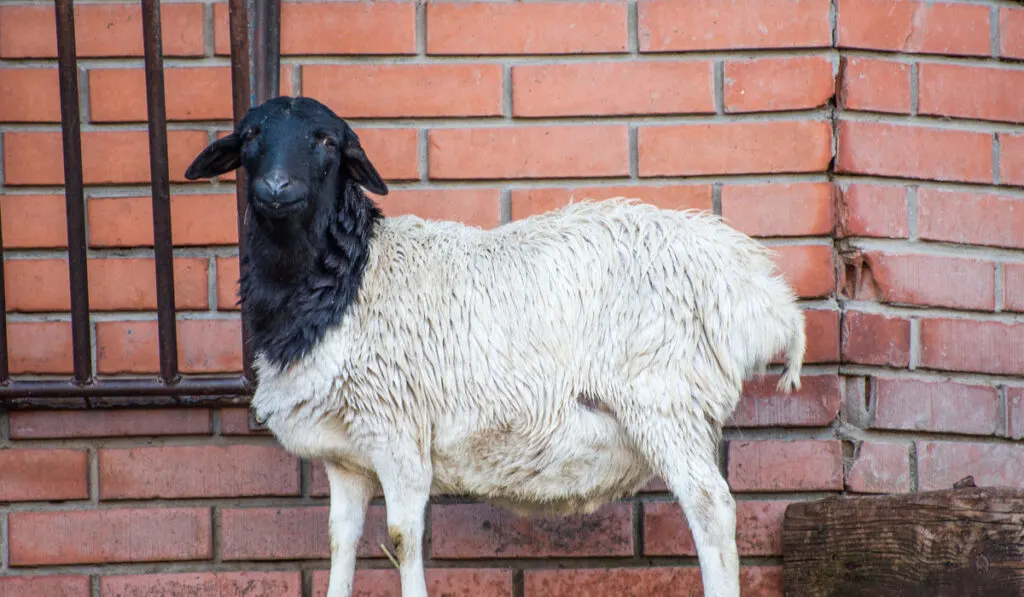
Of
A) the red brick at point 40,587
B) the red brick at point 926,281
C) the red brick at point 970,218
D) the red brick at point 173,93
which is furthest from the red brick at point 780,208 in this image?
the red brick at point 40,587

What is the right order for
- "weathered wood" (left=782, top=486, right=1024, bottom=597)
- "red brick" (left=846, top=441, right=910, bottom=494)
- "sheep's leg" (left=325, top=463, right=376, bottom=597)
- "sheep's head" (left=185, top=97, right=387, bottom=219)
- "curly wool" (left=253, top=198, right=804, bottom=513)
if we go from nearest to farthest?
"weathered wood" (left=782, top=486, right=1024, bottom=597) → "sheep's head" (left=185, top=97, right=387, bottom=219) → "curly wool" (left=253, top=198, right=804, bottom=513) → "sheep's leg" (left=325, top=463, right=376, bottom=597) → "red brick" (left=846, top=441, right=910, bottom=494)

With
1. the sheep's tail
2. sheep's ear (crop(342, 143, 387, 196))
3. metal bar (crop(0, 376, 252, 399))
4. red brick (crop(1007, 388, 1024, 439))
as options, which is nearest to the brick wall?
red brick (crop(1007, 388, 1024, 439))

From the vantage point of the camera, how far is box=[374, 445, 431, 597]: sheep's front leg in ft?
9.36

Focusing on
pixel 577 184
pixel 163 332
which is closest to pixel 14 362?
pixel 163 332

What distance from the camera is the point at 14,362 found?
3.47 meters

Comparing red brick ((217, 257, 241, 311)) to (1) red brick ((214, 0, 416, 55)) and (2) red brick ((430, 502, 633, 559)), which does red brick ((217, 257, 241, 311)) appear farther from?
(2) red brick ((430, 502, 633, 559))

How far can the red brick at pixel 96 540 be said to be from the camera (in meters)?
3.45

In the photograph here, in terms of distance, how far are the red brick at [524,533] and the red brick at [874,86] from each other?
120 cm

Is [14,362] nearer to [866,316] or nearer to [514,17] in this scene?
[514,17]

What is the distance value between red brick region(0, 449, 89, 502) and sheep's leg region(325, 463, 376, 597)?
2.62ft

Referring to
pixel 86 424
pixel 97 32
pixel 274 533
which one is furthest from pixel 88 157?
pixel 274 533

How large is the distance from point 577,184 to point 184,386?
1122 mm

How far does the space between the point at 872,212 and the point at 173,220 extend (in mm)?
1810

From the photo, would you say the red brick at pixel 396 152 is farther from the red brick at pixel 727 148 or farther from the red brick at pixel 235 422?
the red brick at pixel 235 422
